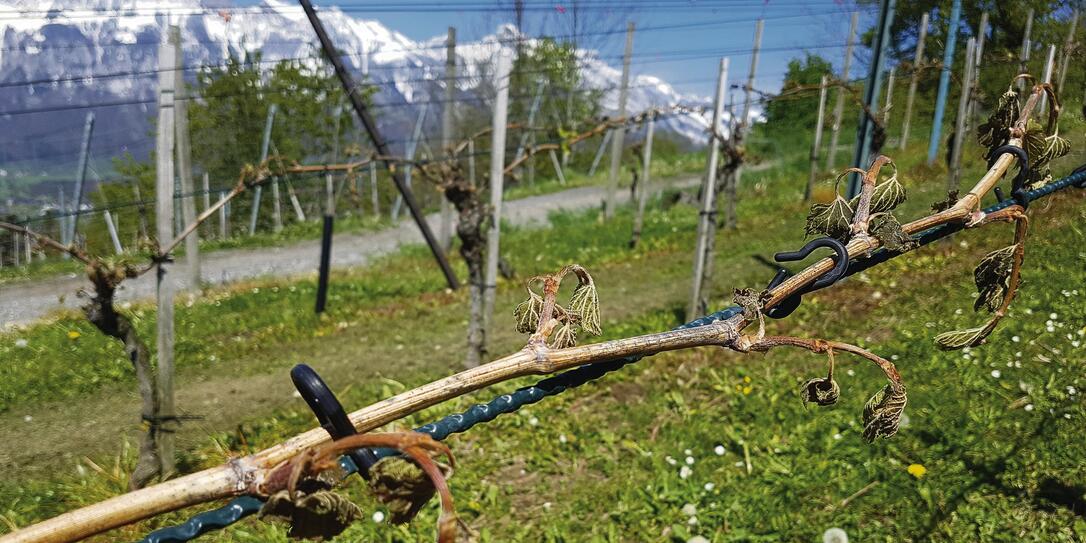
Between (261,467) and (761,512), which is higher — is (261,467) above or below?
above

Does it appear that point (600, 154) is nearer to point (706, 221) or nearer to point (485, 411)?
point (706, 221)

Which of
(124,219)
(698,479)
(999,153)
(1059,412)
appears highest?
(999,153)

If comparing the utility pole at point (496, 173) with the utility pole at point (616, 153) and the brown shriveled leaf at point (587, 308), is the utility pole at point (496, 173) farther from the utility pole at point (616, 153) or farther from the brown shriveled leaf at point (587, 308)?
the utility pole at point (616, 153)

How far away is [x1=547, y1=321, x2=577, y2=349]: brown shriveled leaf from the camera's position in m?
0.57

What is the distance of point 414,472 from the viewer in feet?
1.40

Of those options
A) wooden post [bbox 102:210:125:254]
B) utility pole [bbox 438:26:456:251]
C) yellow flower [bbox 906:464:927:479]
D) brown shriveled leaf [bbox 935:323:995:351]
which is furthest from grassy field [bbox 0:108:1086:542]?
wooden post [bbox 102:210:125:254]

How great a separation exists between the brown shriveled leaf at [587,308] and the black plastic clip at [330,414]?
24 centimetres

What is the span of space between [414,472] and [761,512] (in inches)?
111

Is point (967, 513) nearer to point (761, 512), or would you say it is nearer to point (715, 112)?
point (761, 512)

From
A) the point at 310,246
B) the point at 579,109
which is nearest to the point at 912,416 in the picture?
the point at 310,246

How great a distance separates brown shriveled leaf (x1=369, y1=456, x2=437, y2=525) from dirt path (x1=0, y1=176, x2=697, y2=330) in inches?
261

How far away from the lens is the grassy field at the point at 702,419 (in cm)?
273

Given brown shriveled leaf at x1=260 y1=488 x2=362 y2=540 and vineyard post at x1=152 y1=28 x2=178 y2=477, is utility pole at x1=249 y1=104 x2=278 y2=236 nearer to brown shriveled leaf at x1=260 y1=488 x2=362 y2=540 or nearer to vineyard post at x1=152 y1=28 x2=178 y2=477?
vineyard post at x1=152 y1=28 x2=178 y2=477

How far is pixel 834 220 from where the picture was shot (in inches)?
27.6
